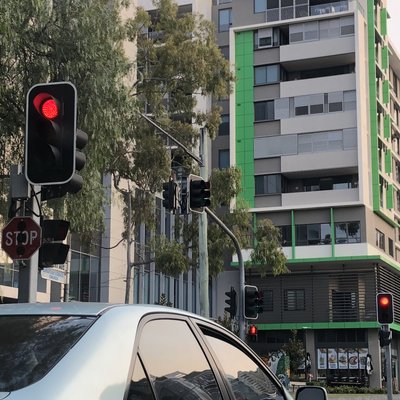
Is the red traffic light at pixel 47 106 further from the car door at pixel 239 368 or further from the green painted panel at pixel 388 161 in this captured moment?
the green painted panel at pixel 388 161

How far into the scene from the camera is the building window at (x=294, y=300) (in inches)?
2073

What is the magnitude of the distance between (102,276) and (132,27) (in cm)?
1732

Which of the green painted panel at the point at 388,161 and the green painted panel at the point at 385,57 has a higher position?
the green painted panel at the point at 385,57

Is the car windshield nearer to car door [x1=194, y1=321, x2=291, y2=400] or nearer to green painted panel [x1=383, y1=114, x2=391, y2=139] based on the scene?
car door [x1=194, y1=321, x2=291, y2=400]

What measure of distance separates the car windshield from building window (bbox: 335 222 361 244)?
48.4 m

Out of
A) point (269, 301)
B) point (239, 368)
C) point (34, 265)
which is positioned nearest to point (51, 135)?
point (34, 265)

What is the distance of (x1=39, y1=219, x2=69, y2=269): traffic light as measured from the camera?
8.17 m

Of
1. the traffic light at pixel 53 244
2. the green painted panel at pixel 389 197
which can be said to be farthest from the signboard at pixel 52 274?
the green painted panel at pixel 389 197

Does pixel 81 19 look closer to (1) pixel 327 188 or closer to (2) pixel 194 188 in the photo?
(2) pixel 194 188

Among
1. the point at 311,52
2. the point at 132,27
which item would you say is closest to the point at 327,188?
the point at 311,52

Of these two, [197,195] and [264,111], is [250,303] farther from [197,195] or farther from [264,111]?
[264,111]

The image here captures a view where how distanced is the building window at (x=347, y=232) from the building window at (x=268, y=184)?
4932 mm

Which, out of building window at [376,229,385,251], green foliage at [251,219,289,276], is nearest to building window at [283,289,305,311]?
building window at [376,229,385,251]

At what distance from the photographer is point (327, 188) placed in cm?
5181
